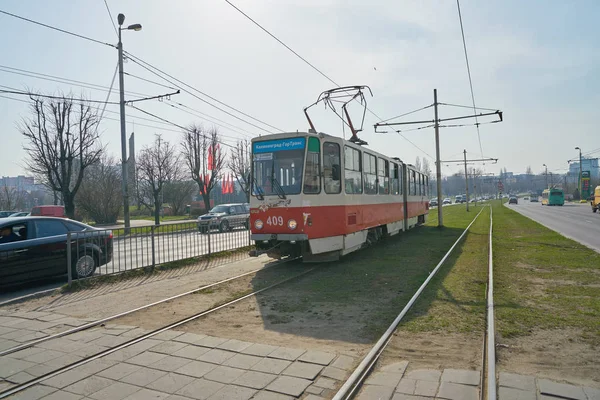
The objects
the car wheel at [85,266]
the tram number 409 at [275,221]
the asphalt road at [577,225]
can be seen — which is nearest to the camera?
the car wheel at [85,266]

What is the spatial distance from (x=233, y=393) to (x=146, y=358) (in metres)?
1.50

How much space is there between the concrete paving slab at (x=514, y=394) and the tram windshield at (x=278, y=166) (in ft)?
22.9

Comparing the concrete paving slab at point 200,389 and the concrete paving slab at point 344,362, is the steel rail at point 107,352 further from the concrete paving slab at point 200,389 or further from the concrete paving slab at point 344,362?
the concrete paving slab at point 344,362

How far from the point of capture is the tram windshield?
1043 cm

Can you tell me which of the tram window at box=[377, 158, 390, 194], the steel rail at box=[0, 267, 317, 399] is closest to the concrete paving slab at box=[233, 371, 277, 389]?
the steel rail at box=[0, 267, 317, 399]

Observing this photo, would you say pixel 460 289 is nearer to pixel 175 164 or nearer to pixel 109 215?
pixel 109 215

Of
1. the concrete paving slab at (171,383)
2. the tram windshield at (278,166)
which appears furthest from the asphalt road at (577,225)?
the concrete paving slab at (171,383)

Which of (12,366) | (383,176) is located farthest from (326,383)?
(383,176)

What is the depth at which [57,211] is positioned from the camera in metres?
32.6

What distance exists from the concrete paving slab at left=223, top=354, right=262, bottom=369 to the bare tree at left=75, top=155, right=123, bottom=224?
39863 mm

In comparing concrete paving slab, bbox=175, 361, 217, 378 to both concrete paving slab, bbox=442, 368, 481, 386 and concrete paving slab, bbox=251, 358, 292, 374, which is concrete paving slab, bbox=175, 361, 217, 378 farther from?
concrete paving slab, bbox=442, 368, 481, 386

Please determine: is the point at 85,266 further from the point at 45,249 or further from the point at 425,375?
the point at 425,375

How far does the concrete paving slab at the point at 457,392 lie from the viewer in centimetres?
375

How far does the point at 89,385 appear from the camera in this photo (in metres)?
4.21
